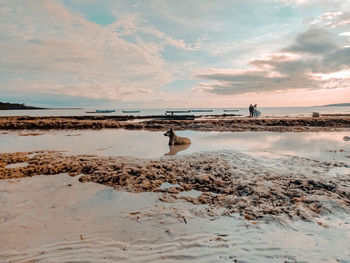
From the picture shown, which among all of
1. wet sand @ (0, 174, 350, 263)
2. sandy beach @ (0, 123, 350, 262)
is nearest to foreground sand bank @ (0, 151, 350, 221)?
sandy beach @ (0, 123, 350, 262)

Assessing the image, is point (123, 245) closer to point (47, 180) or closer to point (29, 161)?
point (47, 180)

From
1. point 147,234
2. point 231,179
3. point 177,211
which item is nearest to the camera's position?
point 147,234

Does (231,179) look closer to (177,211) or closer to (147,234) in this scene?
(177,211)

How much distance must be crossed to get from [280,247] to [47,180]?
22.8ft

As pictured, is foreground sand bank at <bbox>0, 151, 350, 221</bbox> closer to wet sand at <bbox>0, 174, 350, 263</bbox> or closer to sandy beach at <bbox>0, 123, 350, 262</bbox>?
sandy beach at <bbox>0, 123, 350, 262</bbox>

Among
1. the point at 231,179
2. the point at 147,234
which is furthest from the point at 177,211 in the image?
the point at 231,179

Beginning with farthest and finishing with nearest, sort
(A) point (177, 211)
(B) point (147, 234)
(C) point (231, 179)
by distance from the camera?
(C) point (231, 179) < (A) point (177, 211) < (B) point (147, 234)

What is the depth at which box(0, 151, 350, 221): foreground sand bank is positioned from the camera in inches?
198

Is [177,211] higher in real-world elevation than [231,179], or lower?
lower

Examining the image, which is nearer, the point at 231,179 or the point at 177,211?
the point at 177,211

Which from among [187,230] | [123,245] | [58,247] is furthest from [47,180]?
[187,230]

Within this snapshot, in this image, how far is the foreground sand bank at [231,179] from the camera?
504 cm

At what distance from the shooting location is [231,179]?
6.75 meters

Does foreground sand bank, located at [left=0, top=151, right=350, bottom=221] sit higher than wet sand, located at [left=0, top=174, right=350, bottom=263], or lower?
higher
